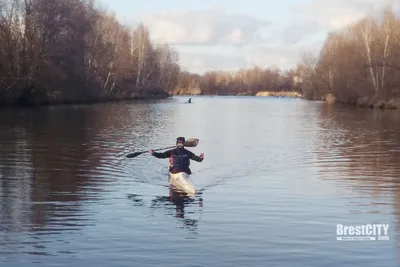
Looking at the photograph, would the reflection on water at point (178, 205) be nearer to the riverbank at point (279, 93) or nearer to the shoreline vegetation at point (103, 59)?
the shoreline vegetation at point (103, 59)

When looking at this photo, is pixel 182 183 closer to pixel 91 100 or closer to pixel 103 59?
pixel 91 100

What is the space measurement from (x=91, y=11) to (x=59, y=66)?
1468cm

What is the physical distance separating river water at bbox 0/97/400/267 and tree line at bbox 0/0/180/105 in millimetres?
32407

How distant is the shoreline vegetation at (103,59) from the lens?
57094 millimetres

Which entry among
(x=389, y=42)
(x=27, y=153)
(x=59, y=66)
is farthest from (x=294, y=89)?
(x=27, y=153)

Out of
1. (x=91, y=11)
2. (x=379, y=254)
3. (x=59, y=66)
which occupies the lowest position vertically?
(x=379, y=254)

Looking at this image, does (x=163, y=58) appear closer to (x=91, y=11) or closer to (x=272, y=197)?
(x=91, y=11)

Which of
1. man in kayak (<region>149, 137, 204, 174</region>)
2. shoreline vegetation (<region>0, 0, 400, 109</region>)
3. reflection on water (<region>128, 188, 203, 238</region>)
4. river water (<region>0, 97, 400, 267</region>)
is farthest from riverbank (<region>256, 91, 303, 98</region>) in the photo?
reflection on water (<region>128, 188, 203, 238</region>)

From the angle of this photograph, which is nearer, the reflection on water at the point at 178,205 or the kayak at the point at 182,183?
the reflection on water at the point at 178,205

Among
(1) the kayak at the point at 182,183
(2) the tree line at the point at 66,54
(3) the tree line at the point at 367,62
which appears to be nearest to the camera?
(1) the kayak at the point at 182,183

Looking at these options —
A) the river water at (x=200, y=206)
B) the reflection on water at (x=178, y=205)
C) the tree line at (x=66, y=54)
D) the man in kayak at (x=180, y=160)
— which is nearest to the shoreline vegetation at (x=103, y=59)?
the tree line at (x=66, y=54)

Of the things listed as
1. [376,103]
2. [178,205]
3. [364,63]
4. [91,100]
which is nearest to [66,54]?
[91,100]

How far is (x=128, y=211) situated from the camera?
12.4 meters

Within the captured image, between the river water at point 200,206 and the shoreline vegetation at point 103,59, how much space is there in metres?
33.3
